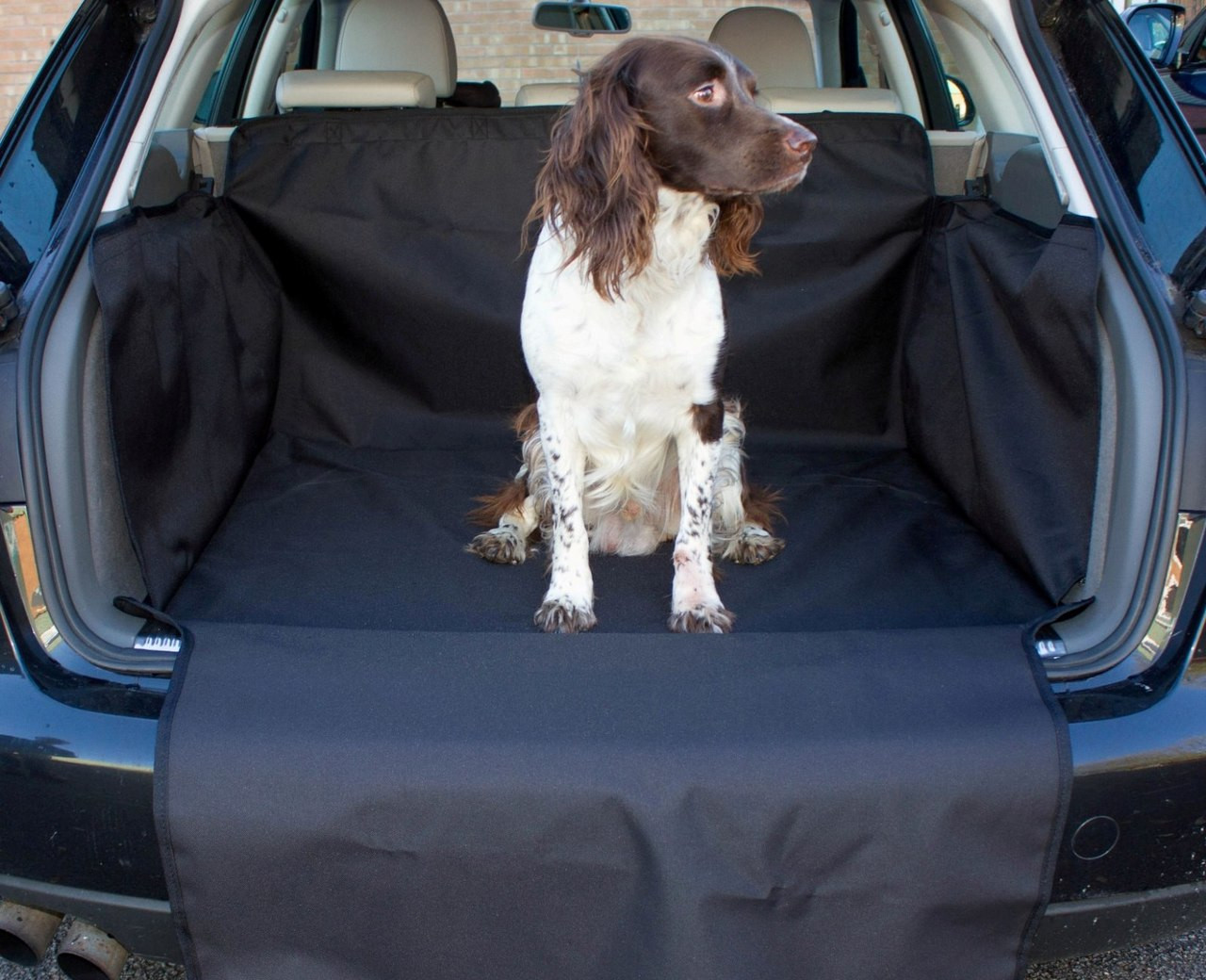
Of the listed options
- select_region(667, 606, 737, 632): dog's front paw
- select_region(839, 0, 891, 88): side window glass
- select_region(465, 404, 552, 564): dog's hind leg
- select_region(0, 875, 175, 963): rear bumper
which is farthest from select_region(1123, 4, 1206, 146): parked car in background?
select_region(0, 875, 175, 963): rear bumper

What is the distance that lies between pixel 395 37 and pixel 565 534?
1.96 meters

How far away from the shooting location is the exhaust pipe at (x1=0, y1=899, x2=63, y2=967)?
5.38 feet

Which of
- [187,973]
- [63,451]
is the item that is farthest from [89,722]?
[63,451]

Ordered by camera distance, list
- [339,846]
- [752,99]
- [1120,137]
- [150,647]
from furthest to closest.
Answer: [752,99], [1120,137], [150,647], [339,846]

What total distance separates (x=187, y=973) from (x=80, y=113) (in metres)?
1.60

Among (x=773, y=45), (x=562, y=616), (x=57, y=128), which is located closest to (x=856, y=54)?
(x=773, y=45)

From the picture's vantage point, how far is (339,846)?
1554mm

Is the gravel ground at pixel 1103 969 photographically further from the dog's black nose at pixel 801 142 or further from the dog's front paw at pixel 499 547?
the dog's black nose at pixel 801 142

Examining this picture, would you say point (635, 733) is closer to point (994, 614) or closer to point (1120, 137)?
point (994, 614)

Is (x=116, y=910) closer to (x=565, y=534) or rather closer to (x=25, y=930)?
(x=25, y=930)

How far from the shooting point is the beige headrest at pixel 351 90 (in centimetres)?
313

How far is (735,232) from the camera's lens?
→ 2578 millimetres

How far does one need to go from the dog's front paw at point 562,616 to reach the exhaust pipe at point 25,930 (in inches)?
40.3

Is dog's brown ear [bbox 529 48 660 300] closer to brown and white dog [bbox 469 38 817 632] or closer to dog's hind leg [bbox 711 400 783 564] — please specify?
brown and white dog [bbox 469 38 817 632]
